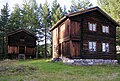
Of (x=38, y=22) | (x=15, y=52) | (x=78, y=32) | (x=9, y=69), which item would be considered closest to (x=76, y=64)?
(x=78, y=32)

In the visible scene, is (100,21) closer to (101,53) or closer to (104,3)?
(101,53)

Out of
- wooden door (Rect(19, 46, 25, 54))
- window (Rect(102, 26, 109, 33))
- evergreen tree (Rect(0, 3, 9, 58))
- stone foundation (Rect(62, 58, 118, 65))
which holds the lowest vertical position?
stone foundation (Rect(62, 58, 118, 65))

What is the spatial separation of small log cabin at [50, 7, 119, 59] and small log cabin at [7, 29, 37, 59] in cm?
1362

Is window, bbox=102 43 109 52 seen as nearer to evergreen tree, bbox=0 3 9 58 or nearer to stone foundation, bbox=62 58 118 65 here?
stone foundation, bbox=62 58 118 65

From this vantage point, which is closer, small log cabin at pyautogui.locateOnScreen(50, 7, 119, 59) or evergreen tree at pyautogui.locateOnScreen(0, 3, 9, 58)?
small log cabin at pyautogui.locateOnScreen(50, 7, 119, 59)

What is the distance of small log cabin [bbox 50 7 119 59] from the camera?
2858 cm

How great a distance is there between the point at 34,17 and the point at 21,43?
13.9m

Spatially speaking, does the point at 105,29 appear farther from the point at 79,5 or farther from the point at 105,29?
the point at 79,5

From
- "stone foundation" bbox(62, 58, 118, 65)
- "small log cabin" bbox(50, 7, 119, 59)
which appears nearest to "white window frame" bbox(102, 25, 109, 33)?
"small log cabin" bbox(50, 7, 119, 59)

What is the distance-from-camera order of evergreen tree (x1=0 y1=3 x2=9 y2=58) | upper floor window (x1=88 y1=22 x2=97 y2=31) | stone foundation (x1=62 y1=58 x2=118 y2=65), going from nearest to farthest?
stone foundation (x1=62 y1=58 x2=118 y2=65) → upper floor window (x1=88 y1=22 x2=97 y2=31) → evergreen tree (x1=0 y1=3 x2=9 y2=58)

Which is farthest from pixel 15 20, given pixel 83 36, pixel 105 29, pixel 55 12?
pixel 83 36

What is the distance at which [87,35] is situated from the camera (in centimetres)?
2981

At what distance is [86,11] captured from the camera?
1164 inches

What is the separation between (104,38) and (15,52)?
20.0 metres
